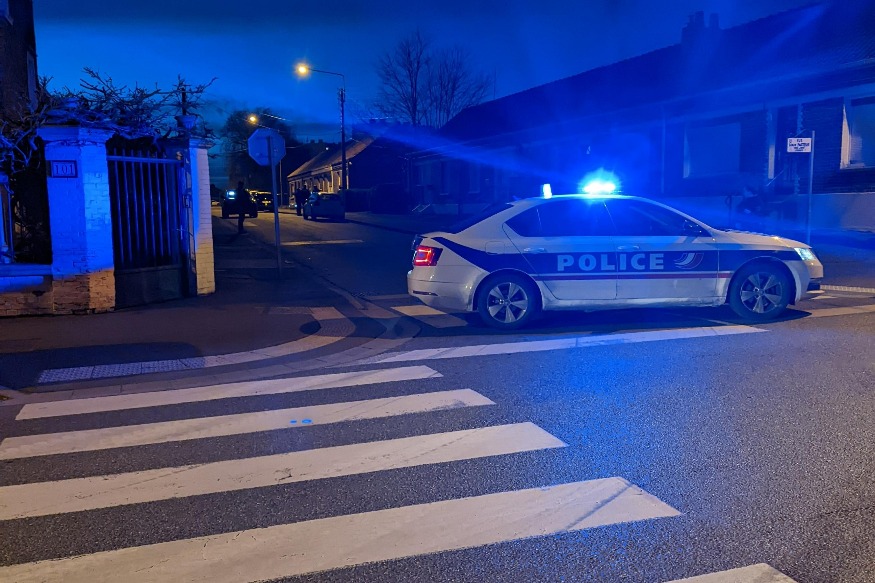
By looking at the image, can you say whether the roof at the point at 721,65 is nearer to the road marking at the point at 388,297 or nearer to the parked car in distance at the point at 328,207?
the parked car in distance at the point at 328,207

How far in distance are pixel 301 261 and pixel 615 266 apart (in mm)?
11648

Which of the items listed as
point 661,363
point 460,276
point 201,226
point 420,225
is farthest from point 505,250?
point 420,225

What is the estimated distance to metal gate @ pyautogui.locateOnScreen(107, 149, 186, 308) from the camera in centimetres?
1048

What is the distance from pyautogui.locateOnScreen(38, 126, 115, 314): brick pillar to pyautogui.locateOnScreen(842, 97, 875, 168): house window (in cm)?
1781

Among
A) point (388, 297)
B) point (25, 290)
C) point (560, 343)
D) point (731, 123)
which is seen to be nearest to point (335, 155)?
point (731, 123)

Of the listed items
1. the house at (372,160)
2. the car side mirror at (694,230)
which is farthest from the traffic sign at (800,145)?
the house at (372,160)

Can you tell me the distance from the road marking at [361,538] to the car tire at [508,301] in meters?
4.82

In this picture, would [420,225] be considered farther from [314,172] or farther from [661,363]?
[314,172]

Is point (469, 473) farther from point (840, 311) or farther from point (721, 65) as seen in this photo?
point (721, 65)

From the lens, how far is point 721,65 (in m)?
24.2

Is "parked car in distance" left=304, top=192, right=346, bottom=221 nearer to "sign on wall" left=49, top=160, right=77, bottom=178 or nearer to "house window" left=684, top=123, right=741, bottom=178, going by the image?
"house window" left=684, top=123, right=741, bottom=178

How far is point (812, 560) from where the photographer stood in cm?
332

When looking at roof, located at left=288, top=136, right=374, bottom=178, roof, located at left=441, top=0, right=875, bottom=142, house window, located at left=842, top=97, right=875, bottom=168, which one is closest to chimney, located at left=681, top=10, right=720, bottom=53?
roof, located at left=441, top=0, right=875, bottom=142

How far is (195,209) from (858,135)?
1691 centimetres
